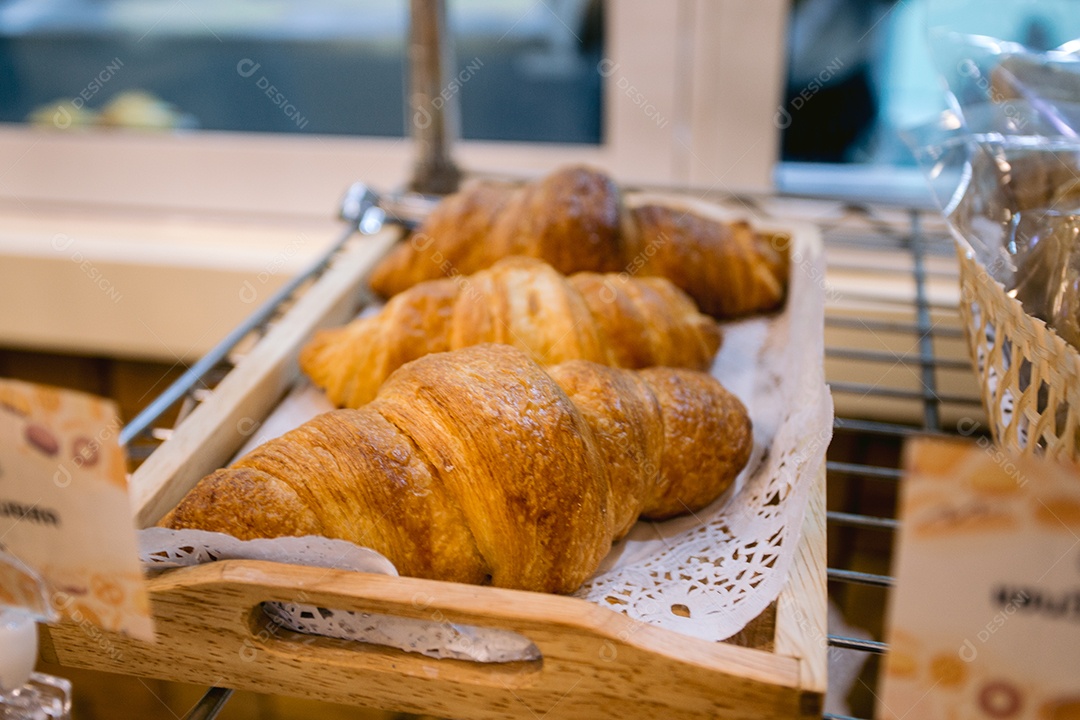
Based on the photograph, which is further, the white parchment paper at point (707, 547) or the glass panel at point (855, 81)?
the glass panel at point (855, 81)

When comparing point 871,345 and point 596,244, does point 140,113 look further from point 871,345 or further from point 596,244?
point 871,345

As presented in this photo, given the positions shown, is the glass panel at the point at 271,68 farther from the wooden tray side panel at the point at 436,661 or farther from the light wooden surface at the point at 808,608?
the wooden tray side panel at the point at 436,661

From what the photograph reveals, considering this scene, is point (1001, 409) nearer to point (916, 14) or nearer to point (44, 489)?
point (44, 489)

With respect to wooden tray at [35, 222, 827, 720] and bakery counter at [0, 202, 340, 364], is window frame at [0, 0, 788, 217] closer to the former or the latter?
bakery counter at [0, 202, 340, 364]

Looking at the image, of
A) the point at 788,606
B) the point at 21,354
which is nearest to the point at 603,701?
the point at 788,606

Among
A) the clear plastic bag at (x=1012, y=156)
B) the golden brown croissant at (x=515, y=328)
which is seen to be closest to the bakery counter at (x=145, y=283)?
the golden brown croissant at (x=515, y=328)

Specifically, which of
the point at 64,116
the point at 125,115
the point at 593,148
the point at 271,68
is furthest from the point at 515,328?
the point at 64,116
